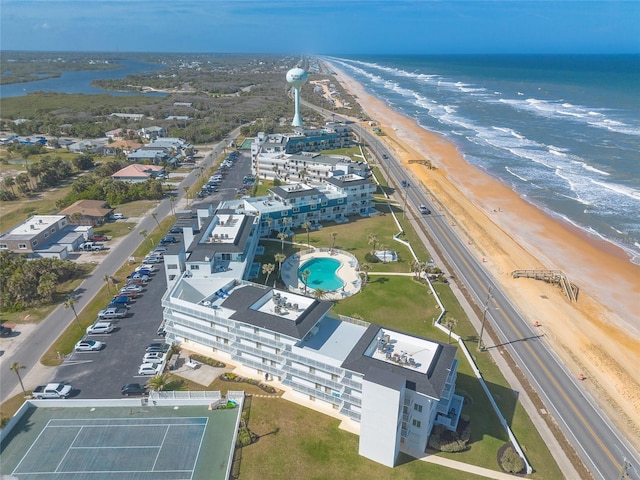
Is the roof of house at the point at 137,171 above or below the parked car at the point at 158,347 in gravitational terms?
above

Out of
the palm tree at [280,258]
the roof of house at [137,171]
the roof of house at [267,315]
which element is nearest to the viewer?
the roof of house at [267,315]

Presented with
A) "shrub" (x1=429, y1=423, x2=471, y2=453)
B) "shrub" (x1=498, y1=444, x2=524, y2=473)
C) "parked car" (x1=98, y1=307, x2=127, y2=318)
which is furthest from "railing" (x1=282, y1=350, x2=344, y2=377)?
"parked car" (x1=98, y1=307, x2=127, y2=318)

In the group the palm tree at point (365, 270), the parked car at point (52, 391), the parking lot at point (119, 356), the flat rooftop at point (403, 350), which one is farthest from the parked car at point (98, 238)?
the flat rooftop at point (403, 350)

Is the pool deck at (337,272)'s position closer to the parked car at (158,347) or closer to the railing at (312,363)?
the parked car at (158,347)

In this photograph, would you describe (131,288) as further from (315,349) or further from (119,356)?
(315,349)

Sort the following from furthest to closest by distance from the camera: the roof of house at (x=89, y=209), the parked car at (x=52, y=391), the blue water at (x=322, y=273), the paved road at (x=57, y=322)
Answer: the roof of house at (x=89, y=209) → the blue water at (x=322, y=273) → the paved road at (x=57, y=322) → the parked car at (x=52, y=391)

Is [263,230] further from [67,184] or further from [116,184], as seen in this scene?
[67,184]

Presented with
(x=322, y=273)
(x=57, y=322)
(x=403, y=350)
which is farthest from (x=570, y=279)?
(x=57, y=322)
